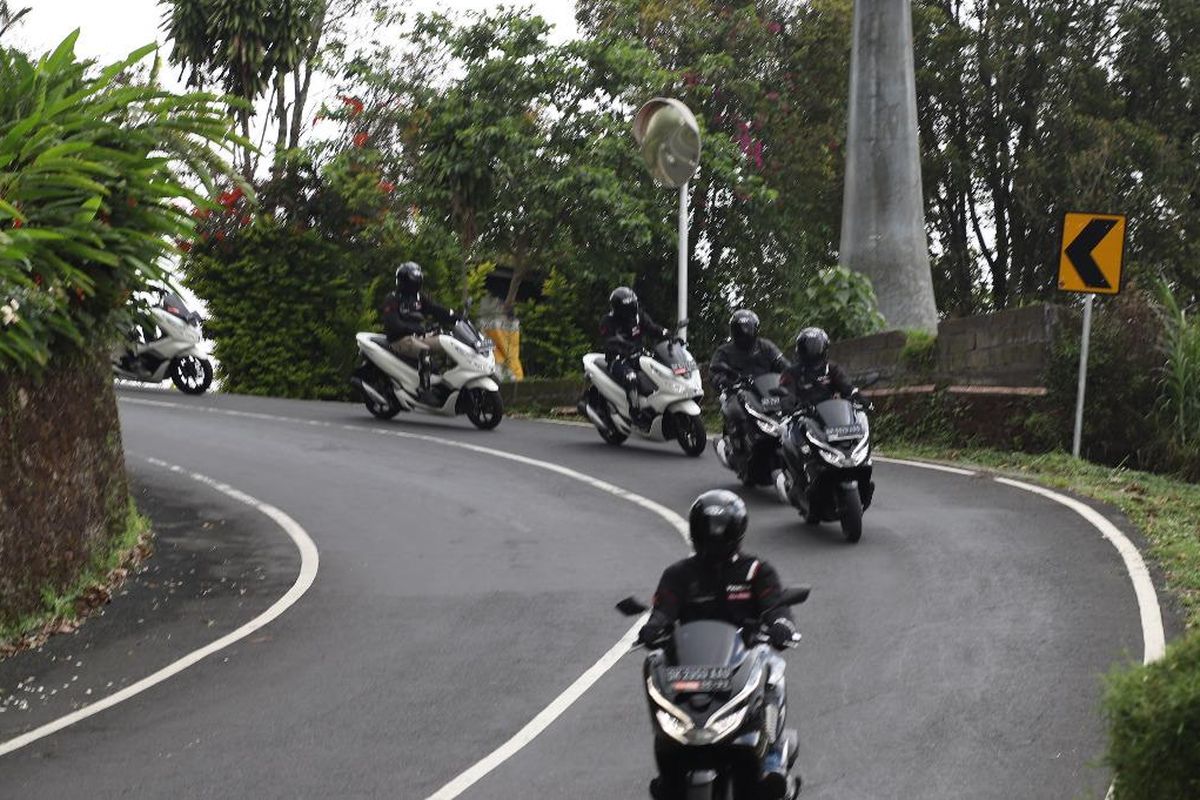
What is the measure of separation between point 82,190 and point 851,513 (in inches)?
247

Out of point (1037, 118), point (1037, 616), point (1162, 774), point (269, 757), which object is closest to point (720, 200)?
point (1037, 118)

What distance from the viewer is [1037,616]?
12320 millimetres

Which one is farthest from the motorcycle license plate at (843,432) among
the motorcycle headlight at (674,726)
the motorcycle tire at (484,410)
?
the motorcycle tire at (484,410)

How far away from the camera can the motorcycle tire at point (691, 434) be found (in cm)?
2105

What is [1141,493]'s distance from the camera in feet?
56.4

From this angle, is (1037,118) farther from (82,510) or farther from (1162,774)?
(1162,774)

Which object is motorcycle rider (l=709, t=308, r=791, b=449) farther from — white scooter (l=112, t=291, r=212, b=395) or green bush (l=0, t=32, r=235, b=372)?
white scooter (l=112, t=291, r=212, b=395)

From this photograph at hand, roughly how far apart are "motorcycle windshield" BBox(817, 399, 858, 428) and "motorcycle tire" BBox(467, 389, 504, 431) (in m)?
8.72

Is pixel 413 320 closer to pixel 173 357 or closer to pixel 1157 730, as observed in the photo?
pixel 173 357

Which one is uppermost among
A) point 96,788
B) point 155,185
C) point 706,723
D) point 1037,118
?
point 1037,118

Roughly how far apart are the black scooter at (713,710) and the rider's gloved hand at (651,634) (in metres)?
0.14

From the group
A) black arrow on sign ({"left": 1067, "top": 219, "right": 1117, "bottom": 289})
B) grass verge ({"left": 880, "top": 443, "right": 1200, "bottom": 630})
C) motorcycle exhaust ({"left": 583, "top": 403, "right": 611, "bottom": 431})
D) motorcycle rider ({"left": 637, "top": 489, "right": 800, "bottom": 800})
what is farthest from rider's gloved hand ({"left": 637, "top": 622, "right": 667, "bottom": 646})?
motorcycle exhaust ({"left": 583, "top": 403, "right": 611, "bottom": 431})

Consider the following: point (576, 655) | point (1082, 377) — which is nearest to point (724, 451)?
point (1082, 377)

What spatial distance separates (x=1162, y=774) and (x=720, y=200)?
101ft
